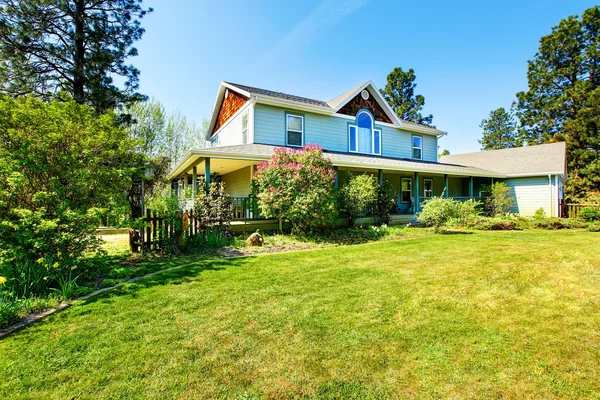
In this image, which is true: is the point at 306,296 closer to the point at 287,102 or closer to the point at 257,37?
the point at 287,102

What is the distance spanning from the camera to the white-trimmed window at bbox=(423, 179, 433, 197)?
19353 millimetres

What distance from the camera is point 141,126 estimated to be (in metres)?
24.8

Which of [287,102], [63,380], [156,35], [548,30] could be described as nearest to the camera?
[63,380]

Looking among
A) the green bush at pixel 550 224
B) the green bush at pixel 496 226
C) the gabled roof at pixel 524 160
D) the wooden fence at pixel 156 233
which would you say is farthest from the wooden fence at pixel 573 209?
the wooden fence at pixel 156 233

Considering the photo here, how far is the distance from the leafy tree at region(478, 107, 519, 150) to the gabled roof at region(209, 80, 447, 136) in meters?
35.1

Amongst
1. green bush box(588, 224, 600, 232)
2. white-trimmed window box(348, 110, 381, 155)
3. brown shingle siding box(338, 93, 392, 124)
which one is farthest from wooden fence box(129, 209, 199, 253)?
green bush box(588, 224, 600, 232)

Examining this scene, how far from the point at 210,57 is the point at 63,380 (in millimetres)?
17330

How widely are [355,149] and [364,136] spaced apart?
1.13m

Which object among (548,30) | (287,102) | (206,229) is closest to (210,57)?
(287,102)

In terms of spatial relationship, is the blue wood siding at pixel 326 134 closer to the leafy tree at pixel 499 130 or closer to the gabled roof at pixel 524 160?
the gabled roof at pixel 524 160

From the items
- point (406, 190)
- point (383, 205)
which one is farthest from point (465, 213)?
point (406, 190)

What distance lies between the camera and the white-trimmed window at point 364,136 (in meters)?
16.1

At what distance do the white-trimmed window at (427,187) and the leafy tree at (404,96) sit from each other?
1753 centimetres

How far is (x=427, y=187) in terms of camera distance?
19.6m
